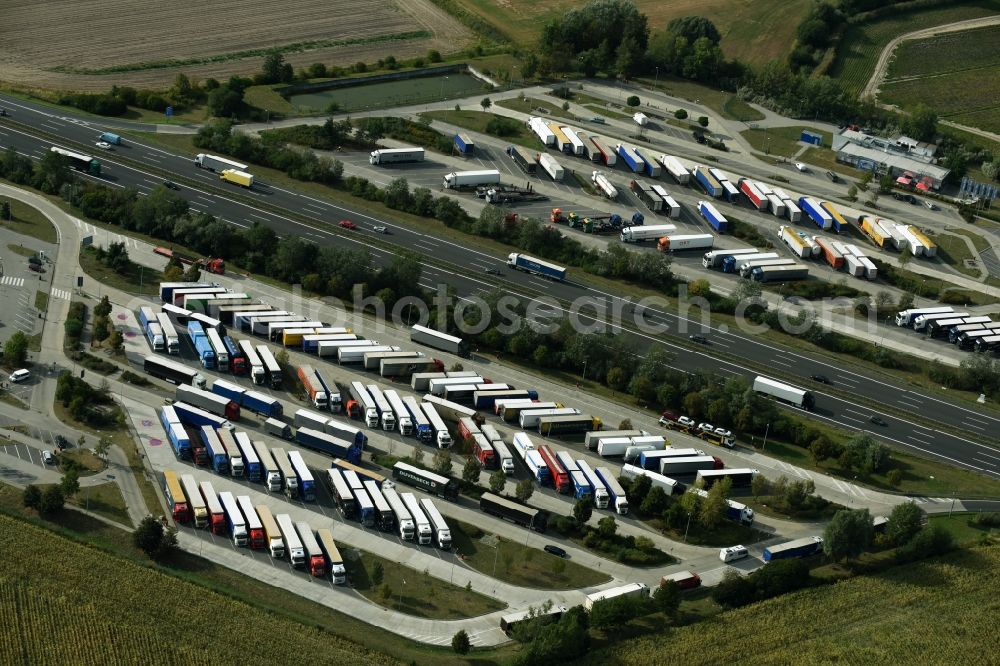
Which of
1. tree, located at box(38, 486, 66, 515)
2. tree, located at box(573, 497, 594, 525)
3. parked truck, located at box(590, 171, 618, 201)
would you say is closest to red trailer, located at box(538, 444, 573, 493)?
tree, located at box(573, 497, 594, 525)

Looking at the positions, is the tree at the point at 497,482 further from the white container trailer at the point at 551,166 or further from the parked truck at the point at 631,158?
the parked truck at the point at 631,158

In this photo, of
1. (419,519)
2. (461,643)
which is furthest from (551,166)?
(461,643)

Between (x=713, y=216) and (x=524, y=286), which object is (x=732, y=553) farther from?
(x=713, y=216)

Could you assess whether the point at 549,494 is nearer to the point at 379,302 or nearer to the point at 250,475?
the point at 250,475

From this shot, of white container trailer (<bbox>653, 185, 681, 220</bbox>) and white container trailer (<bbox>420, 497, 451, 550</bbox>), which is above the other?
white container trailer (<bbox>653, 185, 681, 220</bbox>)

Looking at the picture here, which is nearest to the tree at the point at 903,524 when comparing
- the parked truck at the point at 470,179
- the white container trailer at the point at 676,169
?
the white container trailer at the point at 676,169

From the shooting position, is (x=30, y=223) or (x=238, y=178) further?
(x=238, y=178)

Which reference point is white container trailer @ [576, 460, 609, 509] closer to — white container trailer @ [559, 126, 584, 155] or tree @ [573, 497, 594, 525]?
tree @ [573, 497, 594, 525]
